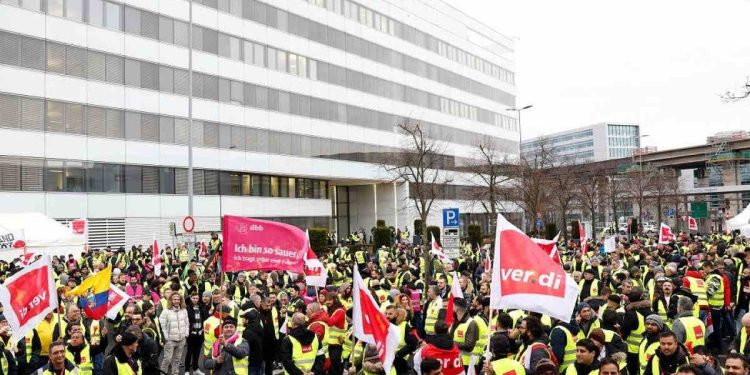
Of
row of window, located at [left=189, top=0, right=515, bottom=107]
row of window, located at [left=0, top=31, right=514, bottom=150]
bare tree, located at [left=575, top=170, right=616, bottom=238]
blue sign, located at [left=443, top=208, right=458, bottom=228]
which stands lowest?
blue sign, located at [left=443, top=208, right=458, bottom=228]

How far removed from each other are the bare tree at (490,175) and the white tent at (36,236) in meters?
21.1

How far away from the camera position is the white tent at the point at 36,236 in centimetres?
2783

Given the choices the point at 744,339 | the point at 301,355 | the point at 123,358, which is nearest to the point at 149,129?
the point at 301,355

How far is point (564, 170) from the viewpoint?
2270 inches

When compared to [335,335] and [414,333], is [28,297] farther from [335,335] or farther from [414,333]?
[414,333]

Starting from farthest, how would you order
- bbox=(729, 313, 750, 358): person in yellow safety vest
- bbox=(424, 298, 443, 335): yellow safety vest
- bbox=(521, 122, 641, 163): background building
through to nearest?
bbox=(521, 122, 641, 163): background building < bbox=(424, 298, 443, 335): yellow safety vest < bbox=(729, 313, 750, 358): person in yellow safety vest

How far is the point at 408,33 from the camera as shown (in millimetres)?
60375

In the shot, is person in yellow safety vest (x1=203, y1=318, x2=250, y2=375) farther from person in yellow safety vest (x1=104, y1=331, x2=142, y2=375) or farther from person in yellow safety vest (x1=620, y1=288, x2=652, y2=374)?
person in yellow safety vest (x1=620, y1=288, x2=652, y2=374)

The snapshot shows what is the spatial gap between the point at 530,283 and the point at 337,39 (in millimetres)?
46351

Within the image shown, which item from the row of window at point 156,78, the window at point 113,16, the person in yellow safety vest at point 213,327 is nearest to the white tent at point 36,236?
the row of window at point 156,78

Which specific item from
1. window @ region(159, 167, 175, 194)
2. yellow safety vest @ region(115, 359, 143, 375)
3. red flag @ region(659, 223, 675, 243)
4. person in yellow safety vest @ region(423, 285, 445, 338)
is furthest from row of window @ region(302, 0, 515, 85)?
yellow safety vest @ region(115, 359, 143, 375)

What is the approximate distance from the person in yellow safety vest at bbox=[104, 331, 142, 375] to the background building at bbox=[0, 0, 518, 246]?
23039 mm

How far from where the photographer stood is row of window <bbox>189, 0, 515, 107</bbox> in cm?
4509

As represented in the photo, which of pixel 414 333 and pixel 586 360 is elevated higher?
pixel 586 360
